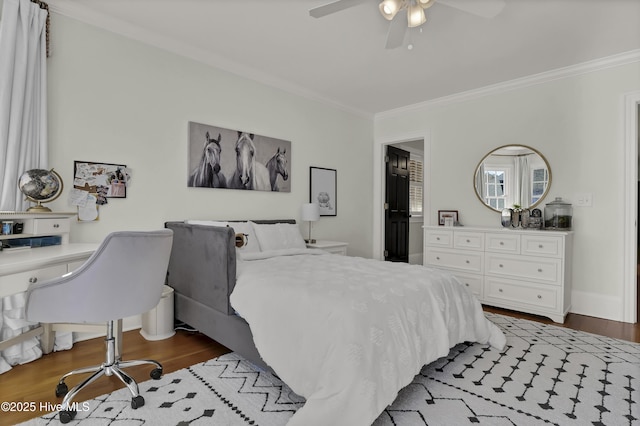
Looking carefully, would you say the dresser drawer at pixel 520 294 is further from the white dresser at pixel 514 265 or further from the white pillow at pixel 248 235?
the white pillow at pixel 248 235

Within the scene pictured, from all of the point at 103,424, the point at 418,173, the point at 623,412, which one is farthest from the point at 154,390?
the point at 418,173

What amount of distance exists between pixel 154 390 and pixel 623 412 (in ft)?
8.55

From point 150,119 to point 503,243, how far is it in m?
3.89

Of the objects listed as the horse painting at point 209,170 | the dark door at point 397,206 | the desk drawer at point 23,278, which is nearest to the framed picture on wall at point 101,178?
the horse painting at point 209,170

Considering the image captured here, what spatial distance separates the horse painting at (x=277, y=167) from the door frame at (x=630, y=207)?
3646 mm

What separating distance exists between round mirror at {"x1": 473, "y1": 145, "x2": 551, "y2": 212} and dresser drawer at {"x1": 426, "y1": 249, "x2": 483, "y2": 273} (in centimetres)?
76

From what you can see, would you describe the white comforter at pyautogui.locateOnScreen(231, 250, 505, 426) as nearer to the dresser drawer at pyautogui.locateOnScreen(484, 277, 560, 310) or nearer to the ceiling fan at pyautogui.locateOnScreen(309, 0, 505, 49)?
the dresser drawer at pyautogui.locateOnScreen(484, 277, 560, 310)

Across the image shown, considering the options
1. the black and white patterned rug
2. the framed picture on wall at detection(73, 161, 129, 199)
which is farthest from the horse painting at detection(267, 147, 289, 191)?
the black and white patterned rug

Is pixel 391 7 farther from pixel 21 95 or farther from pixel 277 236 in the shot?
pixel 21 95

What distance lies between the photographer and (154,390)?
200 centimetres

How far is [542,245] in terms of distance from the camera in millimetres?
3512

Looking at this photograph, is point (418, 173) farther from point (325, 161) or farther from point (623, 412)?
point (623, 412)

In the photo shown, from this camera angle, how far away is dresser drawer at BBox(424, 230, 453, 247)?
4.25 meters

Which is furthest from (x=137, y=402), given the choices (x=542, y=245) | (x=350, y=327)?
(x=542, y=245)
